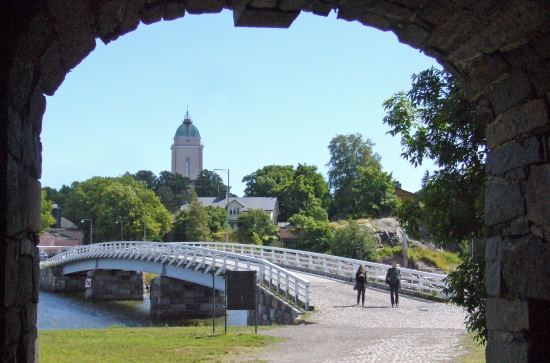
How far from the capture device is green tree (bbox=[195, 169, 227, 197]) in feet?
413

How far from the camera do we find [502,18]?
5699 millimetres

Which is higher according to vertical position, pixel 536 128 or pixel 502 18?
pixel 502 18

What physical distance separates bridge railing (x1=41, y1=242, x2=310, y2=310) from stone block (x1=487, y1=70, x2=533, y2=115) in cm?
1458

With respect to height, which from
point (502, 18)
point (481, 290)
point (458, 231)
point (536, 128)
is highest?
point (502, 18)

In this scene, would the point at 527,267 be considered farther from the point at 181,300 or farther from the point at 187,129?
the point at 187,129

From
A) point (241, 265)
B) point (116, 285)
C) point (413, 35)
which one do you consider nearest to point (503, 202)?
point (413, 35)

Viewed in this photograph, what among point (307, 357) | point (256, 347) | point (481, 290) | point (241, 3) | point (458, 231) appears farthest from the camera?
point (256, 347)

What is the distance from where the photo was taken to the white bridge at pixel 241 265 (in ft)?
77.9

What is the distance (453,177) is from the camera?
8.75 meters

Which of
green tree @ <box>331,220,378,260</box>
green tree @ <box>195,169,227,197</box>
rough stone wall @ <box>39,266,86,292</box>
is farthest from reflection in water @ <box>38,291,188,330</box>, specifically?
green tree @ <box>195,169,227,197</box>

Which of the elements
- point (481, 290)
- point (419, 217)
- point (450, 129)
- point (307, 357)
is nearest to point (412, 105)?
point (450, 129)

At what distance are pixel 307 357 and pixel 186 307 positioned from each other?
2424 cm

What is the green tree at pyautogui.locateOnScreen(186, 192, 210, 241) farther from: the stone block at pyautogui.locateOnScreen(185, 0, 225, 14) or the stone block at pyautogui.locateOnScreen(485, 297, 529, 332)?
the stone block at pyautogui.locateOnScreen(185, 0, 225, 14)

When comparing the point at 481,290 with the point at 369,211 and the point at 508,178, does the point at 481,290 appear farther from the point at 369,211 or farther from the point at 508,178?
the point at 369,211
